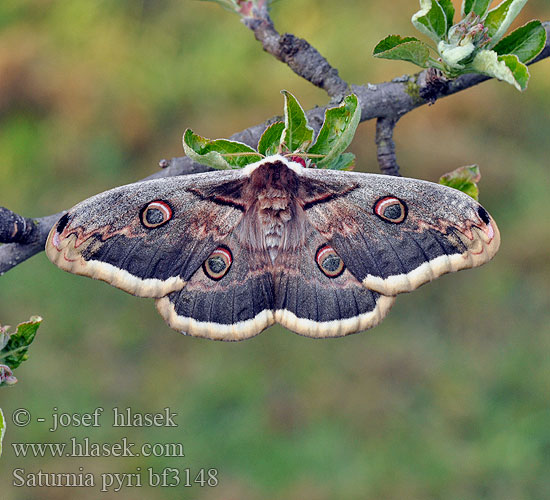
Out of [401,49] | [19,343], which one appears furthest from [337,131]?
[19,343]

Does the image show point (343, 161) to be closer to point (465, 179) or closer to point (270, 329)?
point (465, 179)

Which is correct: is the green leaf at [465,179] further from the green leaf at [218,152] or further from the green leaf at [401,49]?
the green leaf at [218,152]

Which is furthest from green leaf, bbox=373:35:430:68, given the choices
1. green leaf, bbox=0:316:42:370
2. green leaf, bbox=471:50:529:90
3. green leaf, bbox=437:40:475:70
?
green leaf, bbox=0:316:42:370

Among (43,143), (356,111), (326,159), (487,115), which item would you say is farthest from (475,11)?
(43,143)

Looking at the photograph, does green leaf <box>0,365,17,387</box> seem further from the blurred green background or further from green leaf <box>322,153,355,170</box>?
the blurred green background

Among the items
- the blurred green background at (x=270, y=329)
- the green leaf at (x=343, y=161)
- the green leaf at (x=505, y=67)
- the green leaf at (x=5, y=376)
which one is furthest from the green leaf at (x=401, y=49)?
the blurred green background at (x=270, y=329)

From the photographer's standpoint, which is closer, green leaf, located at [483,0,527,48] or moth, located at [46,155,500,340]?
green leaf, located at [483,0,527,48]

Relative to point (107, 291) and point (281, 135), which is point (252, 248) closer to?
point (281, 135)
